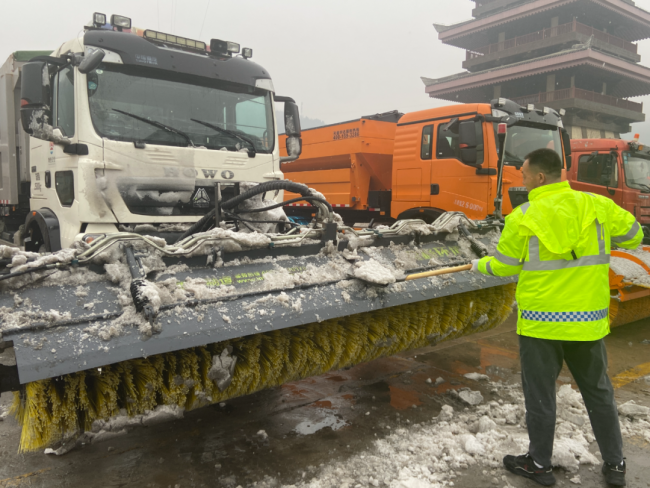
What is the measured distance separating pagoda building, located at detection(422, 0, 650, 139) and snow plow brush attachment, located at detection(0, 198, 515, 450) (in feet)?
76.3

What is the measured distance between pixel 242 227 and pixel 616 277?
3.88 metres

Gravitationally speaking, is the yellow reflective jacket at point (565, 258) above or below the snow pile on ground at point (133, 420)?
above

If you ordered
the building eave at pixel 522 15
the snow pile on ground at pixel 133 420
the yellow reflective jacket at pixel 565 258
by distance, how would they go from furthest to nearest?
the building eave at pixel 522 15 → the yellow reflective jacket at pixel 565 258 → the snow pile on ground at pixel 133 420

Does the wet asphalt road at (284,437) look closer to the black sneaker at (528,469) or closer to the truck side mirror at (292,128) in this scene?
the black sneaker at (528,469)

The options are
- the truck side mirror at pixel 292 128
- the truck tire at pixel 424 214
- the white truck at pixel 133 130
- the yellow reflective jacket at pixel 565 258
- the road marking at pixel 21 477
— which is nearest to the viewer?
the yellow reflective jacket at pixel 565 258

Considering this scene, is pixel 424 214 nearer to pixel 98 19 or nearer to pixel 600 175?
pixel 600 175

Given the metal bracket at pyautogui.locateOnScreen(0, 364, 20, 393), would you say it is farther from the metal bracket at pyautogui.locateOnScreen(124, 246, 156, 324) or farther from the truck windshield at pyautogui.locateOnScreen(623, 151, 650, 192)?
the truck windshield at pyautogui.locateOnScreen(623, 151, 650, 192)

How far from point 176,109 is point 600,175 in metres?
7.33

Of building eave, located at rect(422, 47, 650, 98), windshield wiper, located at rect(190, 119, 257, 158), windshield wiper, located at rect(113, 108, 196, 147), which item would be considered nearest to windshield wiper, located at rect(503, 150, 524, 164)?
windshield wiper, located at rect(190, 119, 257, 158)

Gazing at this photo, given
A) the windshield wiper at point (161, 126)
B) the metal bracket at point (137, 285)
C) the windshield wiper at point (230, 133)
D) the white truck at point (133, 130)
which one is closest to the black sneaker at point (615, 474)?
the metal bracket at point (137, 285)

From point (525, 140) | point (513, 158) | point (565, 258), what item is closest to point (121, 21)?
point (565, 258)

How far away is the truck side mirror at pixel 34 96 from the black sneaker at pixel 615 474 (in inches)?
167

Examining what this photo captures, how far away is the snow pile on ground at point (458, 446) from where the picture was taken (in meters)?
2.55

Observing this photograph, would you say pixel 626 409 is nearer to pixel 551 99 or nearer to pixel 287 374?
pixel 287 374
